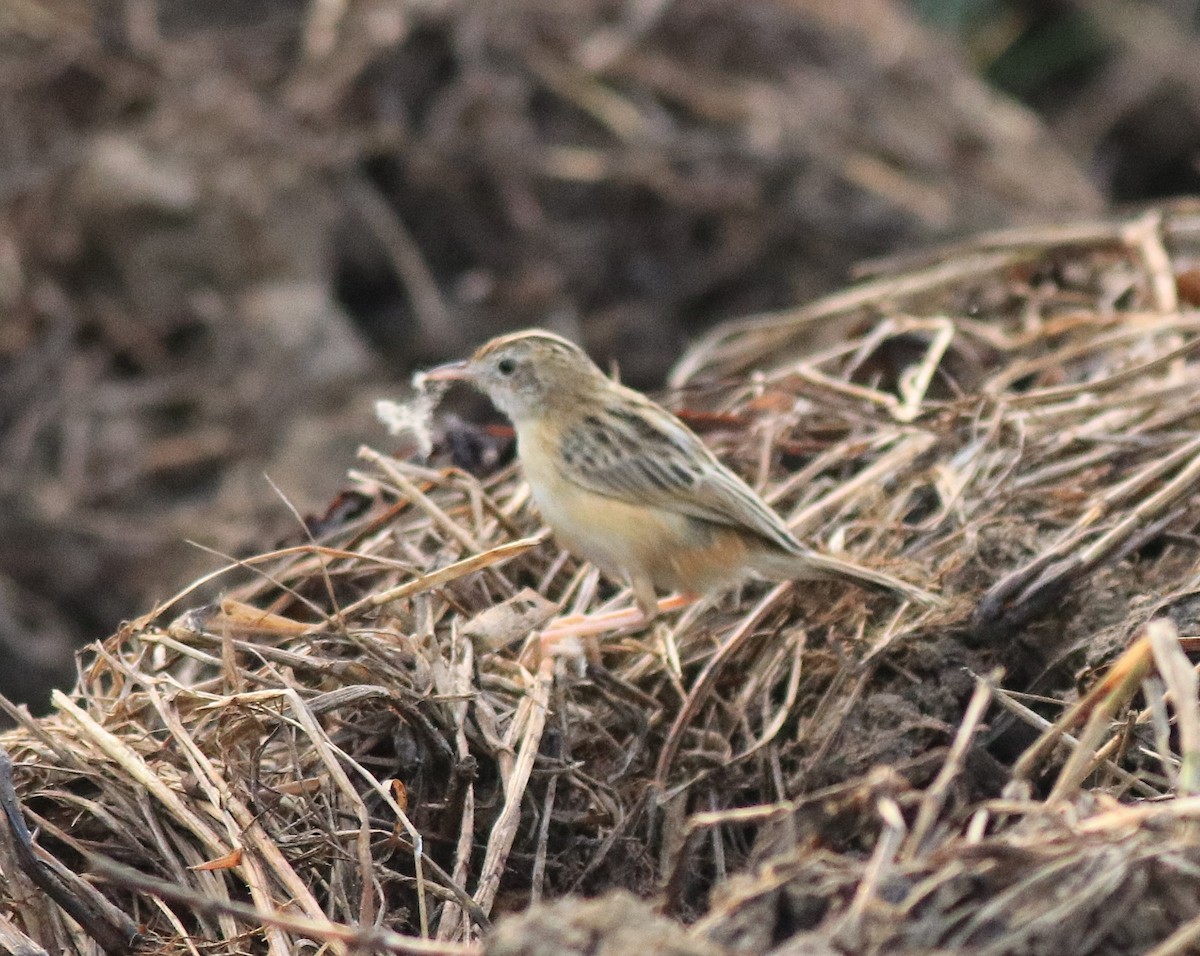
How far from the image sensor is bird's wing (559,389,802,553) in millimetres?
4910

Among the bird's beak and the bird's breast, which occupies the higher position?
the bird's beak

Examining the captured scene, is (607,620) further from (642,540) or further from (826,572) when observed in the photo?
(826,572)

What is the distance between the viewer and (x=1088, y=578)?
460cm

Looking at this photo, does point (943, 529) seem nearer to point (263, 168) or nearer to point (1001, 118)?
point (263, 168)

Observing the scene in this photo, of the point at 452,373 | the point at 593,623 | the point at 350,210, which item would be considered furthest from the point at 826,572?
the point at 350,210

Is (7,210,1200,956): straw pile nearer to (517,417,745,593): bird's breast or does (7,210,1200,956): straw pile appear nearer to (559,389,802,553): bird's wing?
(517,417,745,593): bird's breast

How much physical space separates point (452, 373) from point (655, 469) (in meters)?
0.85

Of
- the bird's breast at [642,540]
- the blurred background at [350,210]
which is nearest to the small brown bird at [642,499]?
the bird's breast at [642,540]

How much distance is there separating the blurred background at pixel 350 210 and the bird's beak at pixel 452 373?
2.37 meters

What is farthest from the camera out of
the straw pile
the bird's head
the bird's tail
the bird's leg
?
the bird's head

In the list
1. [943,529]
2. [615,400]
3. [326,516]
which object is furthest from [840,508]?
[326,516]

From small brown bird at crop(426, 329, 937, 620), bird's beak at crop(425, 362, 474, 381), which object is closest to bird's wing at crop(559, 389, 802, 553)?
small brown bird at crop(426, 329, 937, 620)

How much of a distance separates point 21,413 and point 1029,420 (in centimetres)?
571

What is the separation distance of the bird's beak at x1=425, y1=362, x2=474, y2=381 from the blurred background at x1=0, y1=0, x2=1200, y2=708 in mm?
2372
